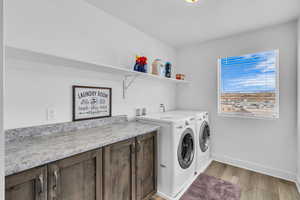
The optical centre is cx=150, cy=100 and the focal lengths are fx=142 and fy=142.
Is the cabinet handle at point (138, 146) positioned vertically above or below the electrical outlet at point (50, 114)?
below

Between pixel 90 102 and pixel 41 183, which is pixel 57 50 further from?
pixel 41 183

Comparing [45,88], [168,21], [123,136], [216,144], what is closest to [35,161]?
[123,136]

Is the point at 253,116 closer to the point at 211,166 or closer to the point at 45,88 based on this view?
the point at 211,166

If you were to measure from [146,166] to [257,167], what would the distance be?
2.02 meters

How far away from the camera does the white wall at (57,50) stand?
122 cm

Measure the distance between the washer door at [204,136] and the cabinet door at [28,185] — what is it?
2.12m

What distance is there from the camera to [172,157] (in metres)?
1.72

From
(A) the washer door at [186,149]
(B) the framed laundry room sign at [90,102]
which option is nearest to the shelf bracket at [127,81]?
(B) the framed laundry room sign at [90,102]

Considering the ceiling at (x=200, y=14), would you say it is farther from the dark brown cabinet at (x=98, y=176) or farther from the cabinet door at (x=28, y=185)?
the cabinet door at (x=28, y=185)

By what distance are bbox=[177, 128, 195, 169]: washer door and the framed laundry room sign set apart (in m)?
1.05

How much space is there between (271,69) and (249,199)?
193 cm

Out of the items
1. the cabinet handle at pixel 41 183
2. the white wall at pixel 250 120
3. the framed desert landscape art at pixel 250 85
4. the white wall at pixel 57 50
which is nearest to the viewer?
the cabinet handle at pixel 41 183

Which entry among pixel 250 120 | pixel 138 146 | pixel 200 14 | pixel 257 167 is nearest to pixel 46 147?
pixel 138 146

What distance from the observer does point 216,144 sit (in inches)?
109
